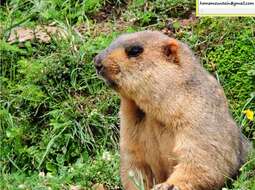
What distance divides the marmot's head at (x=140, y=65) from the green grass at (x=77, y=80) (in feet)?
4.47

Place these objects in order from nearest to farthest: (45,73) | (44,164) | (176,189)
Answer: (176,189), (44,164), (45,73)

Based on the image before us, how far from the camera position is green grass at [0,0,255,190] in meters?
8.78

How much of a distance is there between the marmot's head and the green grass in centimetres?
136

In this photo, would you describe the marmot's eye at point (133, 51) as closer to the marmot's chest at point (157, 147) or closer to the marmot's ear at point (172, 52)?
the marmot's ear at point (172, 52)

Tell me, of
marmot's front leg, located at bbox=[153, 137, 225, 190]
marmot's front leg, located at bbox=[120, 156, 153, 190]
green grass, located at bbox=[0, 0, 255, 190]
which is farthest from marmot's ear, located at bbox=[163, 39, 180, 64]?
green grass, located at bbox=[0, 0, 255, 190]

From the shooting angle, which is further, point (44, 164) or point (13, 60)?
point (13, 60)

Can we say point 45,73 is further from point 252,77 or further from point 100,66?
point 100,66

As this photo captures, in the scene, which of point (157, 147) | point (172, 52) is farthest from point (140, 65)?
point (157, 147)

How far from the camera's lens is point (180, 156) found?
22.6 ft

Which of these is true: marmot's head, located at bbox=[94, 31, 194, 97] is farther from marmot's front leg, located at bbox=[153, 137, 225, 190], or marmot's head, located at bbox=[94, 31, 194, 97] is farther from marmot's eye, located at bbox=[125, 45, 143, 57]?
marmot's front leg, located at bbox=[153, 137, 225, 190]

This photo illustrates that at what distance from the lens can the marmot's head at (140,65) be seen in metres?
6.86

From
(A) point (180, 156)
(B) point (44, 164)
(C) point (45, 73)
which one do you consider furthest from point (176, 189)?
(C) point (45, 73)

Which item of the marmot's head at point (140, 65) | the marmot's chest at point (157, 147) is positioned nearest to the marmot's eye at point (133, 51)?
the marmot's head at point (140, 65)

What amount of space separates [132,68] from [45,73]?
2.81m
